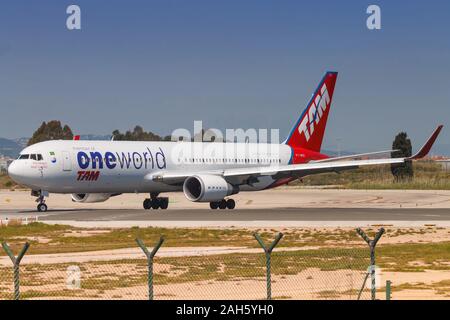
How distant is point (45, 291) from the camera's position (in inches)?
1008

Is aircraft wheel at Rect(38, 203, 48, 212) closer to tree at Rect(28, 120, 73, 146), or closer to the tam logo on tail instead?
the tam logo on tail

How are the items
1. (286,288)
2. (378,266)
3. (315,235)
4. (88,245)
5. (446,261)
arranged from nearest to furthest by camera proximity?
(286,288), (378,266), (446,261), (88,245), (315,235)

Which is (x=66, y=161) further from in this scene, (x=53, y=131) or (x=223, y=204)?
(x=53, y=131)

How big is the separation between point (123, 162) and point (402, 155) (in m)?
69.5

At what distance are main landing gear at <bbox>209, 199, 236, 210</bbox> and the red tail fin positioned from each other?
982cm

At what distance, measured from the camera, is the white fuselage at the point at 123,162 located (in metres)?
58.6

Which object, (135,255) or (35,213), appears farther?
(35,213)

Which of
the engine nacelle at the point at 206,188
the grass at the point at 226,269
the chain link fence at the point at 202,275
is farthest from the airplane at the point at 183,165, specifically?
the grass at the point at 226,269

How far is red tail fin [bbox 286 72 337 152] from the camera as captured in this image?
73250 mm

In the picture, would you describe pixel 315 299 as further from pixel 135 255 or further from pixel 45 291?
pixel 135 255

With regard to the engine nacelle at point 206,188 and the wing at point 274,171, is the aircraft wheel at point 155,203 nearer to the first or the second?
the wing at point 274,171

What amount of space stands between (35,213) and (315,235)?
21.5 metres

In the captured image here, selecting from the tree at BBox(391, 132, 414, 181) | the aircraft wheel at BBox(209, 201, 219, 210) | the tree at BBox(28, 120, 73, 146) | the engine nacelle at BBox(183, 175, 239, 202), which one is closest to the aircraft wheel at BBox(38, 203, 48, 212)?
the engine nacelle at BBox(183, 175, 239, 202)
